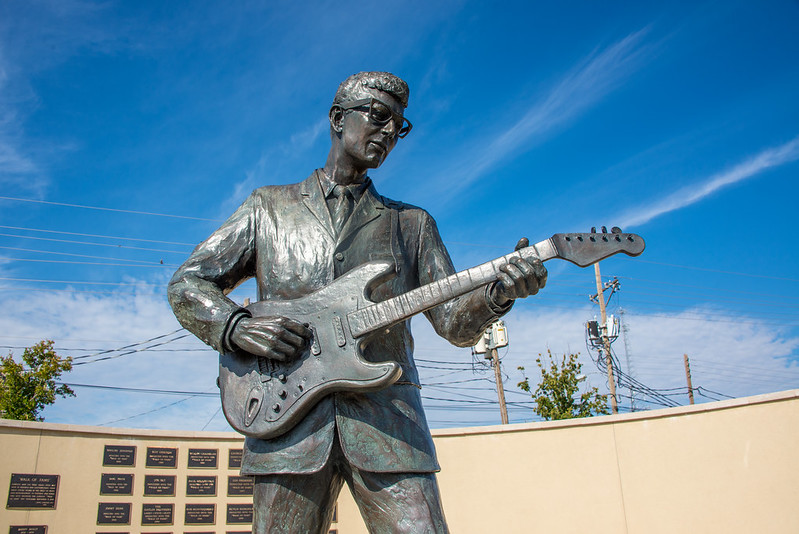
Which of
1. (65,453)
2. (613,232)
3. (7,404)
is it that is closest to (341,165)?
(613,232)

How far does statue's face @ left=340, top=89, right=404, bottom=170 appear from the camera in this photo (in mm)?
2621

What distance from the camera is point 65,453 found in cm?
723

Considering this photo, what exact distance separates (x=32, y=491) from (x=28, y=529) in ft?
1.30

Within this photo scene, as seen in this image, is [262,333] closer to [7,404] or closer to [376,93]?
[376,93]

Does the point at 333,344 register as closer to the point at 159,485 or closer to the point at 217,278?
the point at 217,278

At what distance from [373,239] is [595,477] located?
6460 millimetres

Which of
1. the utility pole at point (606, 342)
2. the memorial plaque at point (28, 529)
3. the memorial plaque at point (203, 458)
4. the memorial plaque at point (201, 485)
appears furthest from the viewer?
the utility pole at point (606, 342)

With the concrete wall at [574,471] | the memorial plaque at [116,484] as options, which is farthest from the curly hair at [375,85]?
the memorial plaque at [116,484]

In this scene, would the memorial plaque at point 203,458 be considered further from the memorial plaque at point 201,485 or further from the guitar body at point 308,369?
the guitar body at point 308,369

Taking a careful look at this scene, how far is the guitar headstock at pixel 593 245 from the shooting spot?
2.46 meters

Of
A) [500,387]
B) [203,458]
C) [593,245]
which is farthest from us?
[500,387]

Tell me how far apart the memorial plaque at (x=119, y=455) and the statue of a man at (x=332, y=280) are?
594 cm

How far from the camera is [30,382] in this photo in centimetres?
1251

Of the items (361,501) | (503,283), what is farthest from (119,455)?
(503,283)
